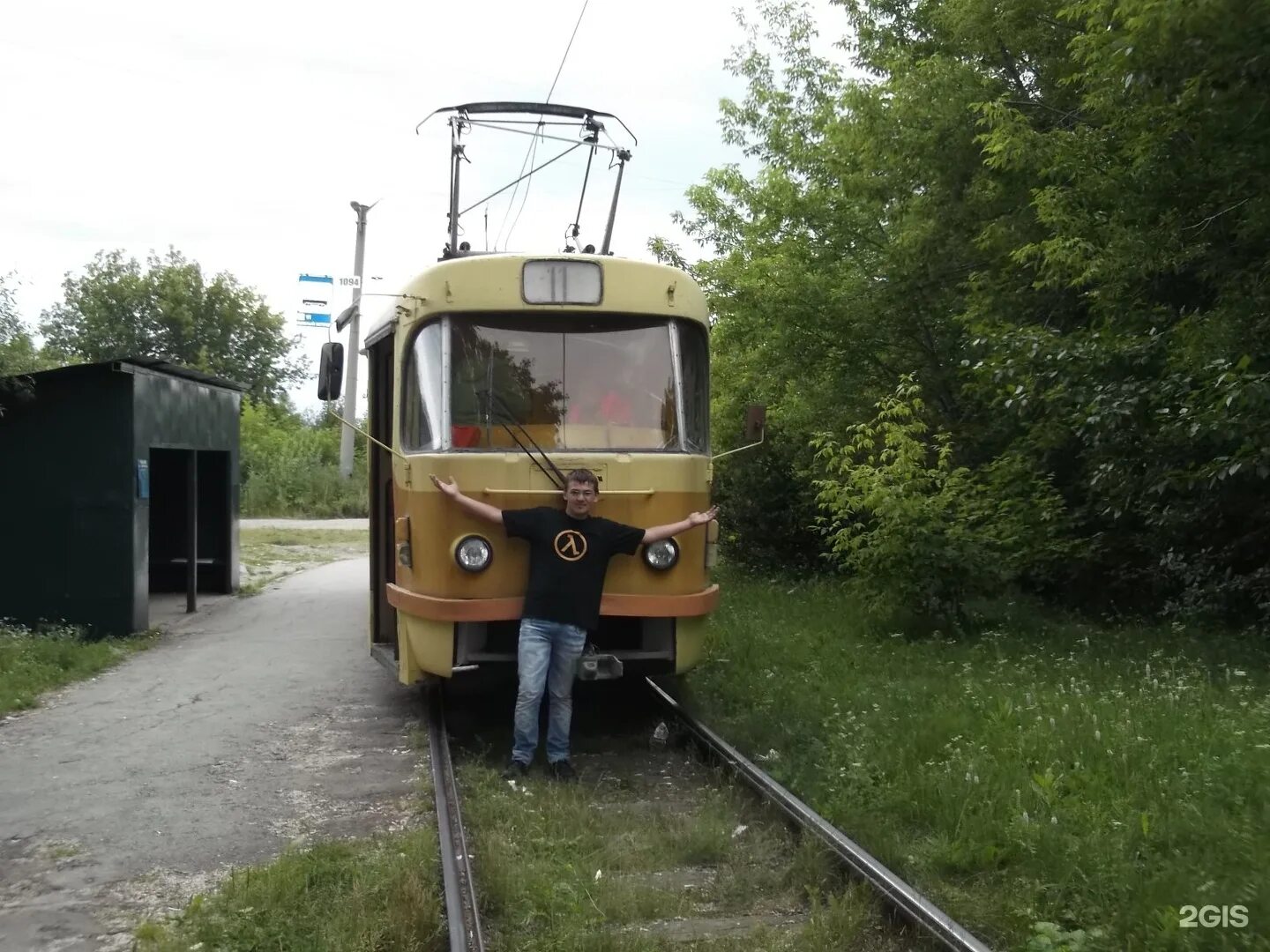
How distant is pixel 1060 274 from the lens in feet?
36.7

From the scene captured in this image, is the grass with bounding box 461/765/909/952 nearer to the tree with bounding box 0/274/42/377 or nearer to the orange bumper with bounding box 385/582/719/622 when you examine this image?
the orange bumper with bounding box 385/582/719/622

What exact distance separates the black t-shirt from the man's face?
0.04m

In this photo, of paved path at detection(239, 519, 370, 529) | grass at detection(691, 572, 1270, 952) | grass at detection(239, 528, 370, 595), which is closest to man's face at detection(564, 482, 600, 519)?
grass at detection(691, 572, 1270, 952)

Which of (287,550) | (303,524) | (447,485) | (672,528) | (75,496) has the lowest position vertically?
(287,550)

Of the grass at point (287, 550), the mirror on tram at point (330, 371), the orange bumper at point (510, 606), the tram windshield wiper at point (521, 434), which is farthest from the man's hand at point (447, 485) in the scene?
the grass at point (287, 550)

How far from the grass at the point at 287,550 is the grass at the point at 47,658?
216 inches

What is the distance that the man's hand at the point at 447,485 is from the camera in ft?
23.7

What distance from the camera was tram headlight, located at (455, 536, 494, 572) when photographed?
24.0 feet

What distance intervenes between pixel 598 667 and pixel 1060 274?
6.21 m

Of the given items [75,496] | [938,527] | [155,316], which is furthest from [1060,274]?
[155,316]

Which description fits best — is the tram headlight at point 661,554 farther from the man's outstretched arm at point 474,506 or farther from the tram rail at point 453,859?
the tram rail at point 453,859

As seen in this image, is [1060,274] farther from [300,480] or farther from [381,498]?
[300,480]

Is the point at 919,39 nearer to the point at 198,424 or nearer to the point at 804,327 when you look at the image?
the point at 804,327

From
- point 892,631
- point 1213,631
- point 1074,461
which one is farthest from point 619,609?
point 1074,461
